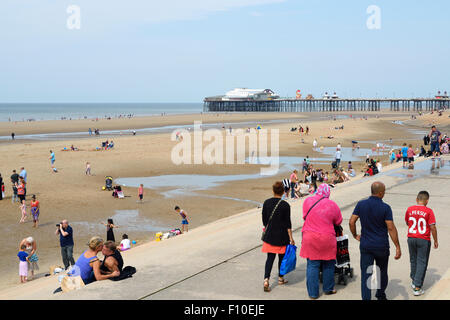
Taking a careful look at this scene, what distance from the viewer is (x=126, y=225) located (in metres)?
14.9

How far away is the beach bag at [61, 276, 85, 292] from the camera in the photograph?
6.61 meters

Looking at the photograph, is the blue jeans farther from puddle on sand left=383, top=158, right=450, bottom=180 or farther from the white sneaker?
puddle on sand left=383, top=158, right=450, bottom=180

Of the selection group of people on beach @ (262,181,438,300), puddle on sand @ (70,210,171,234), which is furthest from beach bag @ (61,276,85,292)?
puddle on sand @ (70,210,171,234)

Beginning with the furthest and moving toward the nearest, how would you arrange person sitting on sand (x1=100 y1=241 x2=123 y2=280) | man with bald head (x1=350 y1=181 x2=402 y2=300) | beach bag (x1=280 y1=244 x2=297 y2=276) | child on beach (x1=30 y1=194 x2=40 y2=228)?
child on beach (x1=30 y1=194 x2=40 y2=228), person sitting on sand (x1=100 y1=241 x2=123 y2=280), beach bag (x1=280 y1=244 x2=297 y2=276), man with bald head (x1=350 y1=181 x2=402 y2=300)

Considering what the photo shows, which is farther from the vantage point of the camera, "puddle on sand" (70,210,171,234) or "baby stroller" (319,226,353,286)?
"puddle on sand" (70,210,171,234)

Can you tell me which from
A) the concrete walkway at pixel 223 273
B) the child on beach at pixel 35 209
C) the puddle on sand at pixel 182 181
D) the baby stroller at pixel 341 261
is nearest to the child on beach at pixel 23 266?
the concrete walkway at pixel 223 273

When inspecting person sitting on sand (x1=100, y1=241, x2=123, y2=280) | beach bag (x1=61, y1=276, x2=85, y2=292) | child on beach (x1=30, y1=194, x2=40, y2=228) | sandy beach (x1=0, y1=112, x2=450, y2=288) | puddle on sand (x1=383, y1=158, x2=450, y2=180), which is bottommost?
A: sandy beach (x1=0, y1=112, x2=450, y2=288)

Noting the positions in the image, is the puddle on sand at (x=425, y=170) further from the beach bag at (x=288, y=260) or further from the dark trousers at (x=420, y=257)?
the beach bag at (x=288, y=260)

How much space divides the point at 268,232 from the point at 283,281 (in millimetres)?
779

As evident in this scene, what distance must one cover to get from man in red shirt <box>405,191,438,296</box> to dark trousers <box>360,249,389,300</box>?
57 cm

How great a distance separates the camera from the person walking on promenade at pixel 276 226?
19.6 feet

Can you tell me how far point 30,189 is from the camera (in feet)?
69.0
